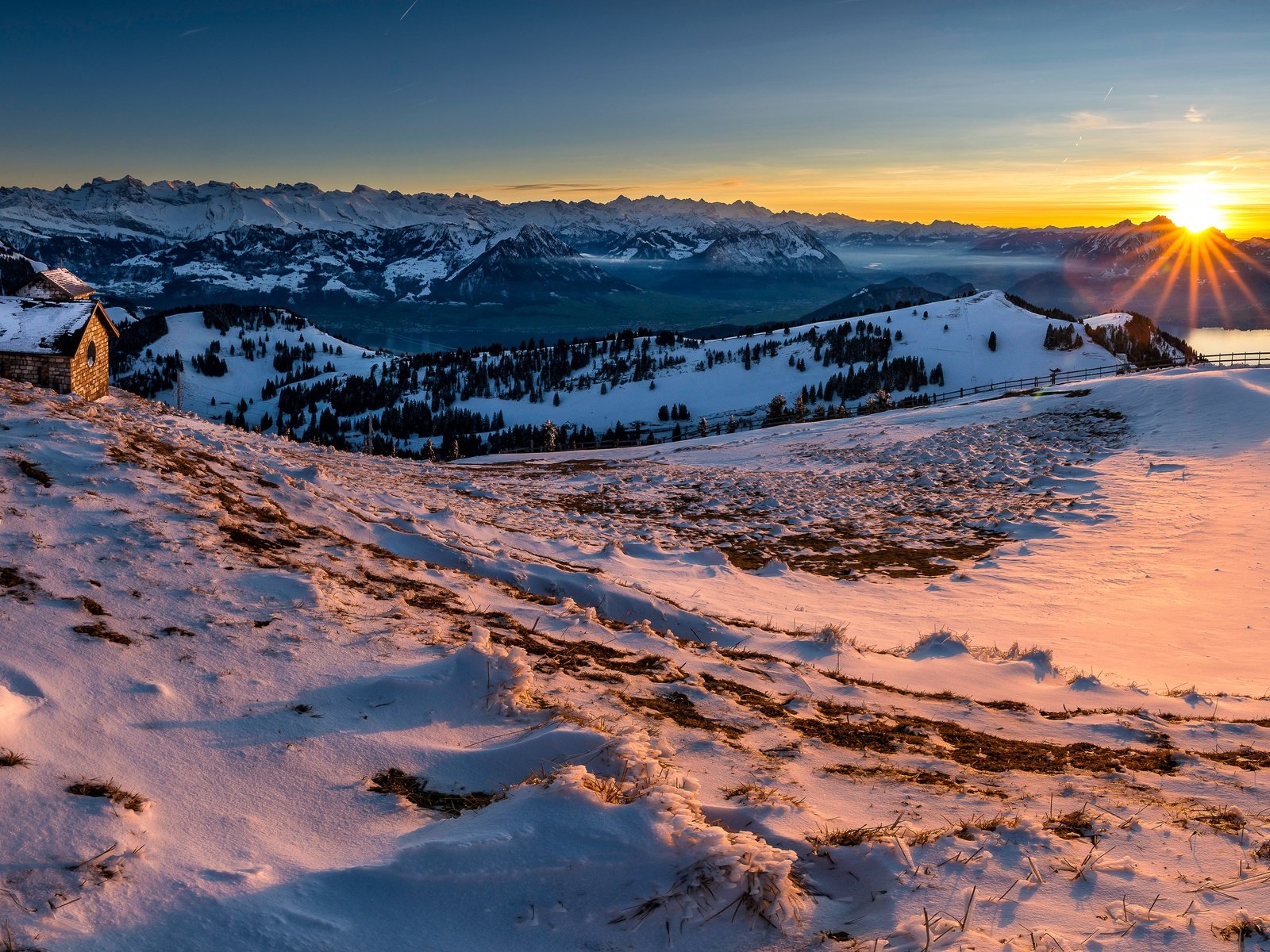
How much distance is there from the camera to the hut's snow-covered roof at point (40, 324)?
27.2 metres

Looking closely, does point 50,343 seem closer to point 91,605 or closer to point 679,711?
point 91,605

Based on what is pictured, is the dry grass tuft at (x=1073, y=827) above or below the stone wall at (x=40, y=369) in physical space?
below

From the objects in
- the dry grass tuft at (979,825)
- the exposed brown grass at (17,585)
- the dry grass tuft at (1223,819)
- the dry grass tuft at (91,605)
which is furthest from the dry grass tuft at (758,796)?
the exposed brown grass at (17,585)

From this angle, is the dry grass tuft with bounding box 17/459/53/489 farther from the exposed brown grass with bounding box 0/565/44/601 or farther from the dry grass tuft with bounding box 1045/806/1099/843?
the dry grass tuft with bounding box 1045/806/1099/843

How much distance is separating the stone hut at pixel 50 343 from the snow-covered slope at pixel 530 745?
15.4 meters

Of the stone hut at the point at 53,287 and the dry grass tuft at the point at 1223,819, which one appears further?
the stone hut at the point at 53,287

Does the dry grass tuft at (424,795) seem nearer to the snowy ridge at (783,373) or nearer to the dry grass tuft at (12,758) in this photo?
the dry grass tuft at (12,758)

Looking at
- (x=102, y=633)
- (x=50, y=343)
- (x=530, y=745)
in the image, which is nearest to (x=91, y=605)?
(x=102, y=633)

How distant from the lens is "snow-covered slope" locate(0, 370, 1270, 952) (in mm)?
3891

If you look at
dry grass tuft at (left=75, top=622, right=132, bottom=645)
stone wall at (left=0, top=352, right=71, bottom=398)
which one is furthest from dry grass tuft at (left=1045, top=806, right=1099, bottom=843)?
stone wall at (left=0, top=352, right=71, bottom=398)

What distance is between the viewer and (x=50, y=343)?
27.3 m

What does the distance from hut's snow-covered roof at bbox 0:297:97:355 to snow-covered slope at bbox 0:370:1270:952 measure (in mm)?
15978

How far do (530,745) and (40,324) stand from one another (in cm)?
3143

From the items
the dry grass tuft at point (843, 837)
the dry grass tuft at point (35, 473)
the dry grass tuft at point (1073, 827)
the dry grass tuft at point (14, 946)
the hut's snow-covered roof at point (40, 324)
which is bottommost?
the dry grass tuft at point (1073, 827)
